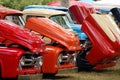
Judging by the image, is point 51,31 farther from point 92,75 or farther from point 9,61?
point 92,75

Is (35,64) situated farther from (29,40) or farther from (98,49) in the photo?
(98,49)

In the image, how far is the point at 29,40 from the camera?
1146 centimetres

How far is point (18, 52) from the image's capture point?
10.8m

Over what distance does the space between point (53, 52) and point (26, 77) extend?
1631mm

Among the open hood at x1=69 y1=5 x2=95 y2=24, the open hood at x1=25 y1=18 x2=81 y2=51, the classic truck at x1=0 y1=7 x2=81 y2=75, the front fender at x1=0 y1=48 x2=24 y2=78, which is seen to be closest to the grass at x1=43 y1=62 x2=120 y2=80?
the classic truck at x1=0 y1=7 x2=81 y2=75

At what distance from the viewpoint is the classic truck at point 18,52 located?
10.8 metres

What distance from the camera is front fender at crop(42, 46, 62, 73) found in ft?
41.1

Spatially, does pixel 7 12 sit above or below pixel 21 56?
above

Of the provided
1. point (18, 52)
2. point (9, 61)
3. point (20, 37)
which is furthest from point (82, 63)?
point (9, 61)

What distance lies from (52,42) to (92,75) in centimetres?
260

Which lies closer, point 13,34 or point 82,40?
point 13,34

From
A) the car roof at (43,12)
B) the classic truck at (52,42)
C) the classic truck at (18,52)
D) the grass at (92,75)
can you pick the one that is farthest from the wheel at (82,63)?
the classic truck at (18,52)

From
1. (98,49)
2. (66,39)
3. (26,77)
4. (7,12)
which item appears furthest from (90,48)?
(26,77)

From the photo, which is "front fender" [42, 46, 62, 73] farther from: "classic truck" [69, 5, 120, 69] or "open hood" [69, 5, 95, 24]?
"open hood" [69, 5, 95, 24]
